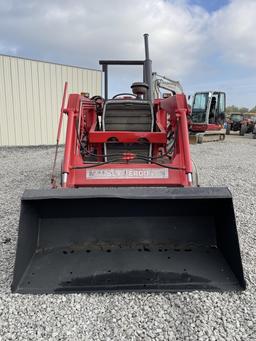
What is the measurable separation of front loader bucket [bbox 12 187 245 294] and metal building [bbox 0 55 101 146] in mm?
10576

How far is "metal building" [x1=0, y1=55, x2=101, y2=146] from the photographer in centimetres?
1262

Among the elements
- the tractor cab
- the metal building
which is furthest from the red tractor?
the tractor cab

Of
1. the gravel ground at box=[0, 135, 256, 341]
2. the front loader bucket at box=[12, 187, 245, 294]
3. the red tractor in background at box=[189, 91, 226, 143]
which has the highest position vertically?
the red tractor in background at box=[189, 91, 226, 143]

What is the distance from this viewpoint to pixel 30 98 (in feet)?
44.0

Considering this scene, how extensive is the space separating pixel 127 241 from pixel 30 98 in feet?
38.0

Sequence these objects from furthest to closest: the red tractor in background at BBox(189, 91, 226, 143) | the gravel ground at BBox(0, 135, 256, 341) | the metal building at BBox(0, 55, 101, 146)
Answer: the red tractor in background at BBox(189, 91, 226, 143) < the metal building at BBox(0, 55, 101, 146) < the gravel ground at BBox(0, 135, 256, 341)

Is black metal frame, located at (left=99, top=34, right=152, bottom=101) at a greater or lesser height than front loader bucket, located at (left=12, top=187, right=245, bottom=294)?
greater

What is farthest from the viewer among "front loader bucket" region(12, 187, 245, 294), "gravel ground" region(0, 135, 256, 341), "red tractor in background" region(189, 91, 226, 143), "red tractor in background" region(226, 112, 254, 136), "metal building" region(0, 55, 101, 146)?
"red tractor in background" region(226, 112, 254, 136)

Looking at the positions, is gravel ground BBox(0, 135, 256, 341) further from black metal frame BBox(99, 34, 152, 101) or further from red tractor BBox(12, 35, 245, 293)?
black metal frame BBox(99, 34, 152, 101)

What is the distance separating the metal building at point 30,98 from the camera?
12617 mm

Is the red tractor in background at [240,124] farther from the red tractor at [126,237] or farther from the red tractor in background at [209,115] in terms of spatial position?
the red tractor at [126,237]

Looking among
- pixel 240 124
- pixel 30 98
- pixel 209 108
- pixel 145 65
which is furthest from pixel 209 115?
pixel 145 65

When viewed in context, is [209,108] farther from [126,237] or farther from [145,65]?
[126,237]

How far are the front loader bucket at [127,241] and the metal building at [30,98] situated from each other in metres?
10.6
